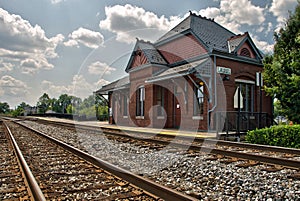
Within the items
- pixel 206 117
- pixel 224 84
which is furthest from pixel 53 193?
pixel 224 84

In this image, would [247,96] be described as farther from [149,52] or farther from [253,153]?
[253,153]

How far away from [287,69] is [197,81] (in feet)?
14.3

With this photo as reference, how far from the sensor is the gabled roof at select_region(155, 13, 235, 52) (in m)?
16.2

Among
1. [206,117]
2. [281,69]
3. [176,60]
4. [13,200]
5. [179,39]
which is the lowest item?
[13,200]

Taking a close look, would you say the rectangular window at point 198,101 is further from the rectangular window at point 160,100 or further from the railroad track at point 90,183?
the railroad track at point 90,183

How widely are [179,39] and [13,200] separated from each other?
1577 centimetres

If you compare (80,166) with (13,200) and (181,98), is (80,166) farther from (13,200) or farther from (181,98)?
(181,98)

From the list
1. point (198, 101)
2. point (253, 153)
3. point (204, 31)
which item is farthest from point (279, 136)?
point (204, 31)

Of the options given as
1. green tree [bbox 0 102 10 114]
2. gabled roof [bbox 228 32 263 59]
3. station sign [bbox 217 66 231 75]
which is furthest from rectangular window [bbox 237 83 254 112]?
green tree [bbox 0 102 10 114]

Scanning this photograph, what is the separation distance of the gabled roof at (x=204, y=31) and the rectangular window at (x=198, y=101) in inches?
95.0

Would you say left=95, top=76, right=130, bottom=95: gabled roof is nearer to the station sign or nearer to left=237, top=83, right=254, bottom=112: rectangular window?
the station sign

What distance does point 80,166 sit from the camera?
5609 millimetres

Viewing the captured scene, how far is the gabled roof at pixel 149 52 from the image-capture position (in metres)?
17.9

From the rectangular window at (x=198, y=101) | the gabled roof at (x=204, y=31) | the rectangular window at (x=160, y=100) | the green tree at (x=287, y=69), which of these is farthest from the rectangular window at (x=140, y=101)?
the green tree at (x=287, y=69)
